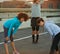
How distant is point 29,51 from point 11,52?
0.72m

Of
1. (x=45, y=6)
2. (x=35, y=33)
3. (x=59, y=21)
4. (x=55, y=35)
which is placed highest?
(x=55, y=35)

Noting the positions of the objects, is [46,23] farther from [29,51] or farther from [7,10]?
[7,10]

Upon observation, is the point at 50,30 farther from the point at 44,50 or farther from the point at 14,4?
the point at 14,4

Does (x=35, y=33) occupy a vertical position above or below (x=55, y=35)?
below

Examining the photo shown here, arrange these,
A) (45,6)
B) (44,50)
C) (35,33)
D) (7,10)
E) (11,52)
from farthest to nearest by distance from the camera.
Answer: (45,6)
(7,10)
(35,33)
(44,50)
(11,52)

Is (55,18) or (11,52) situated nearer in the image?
(11,52)

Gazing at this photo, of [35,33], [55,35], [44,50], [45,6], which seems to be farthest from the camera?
[45,6]

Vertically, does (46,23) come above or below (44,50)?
above

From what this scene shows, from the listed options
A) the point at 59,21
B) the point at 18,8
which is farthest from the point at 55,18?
the point at 18,8

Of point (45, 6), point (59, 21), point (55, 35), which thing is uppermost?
point (55, 35)

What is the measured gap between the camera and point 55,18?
81.6ft

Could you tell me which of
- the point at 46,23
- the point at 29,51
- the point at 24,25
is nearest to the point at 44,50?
the point at 29,51

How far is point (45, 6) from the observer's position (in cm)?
2411

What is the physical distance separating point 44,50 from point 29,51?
0.69m
